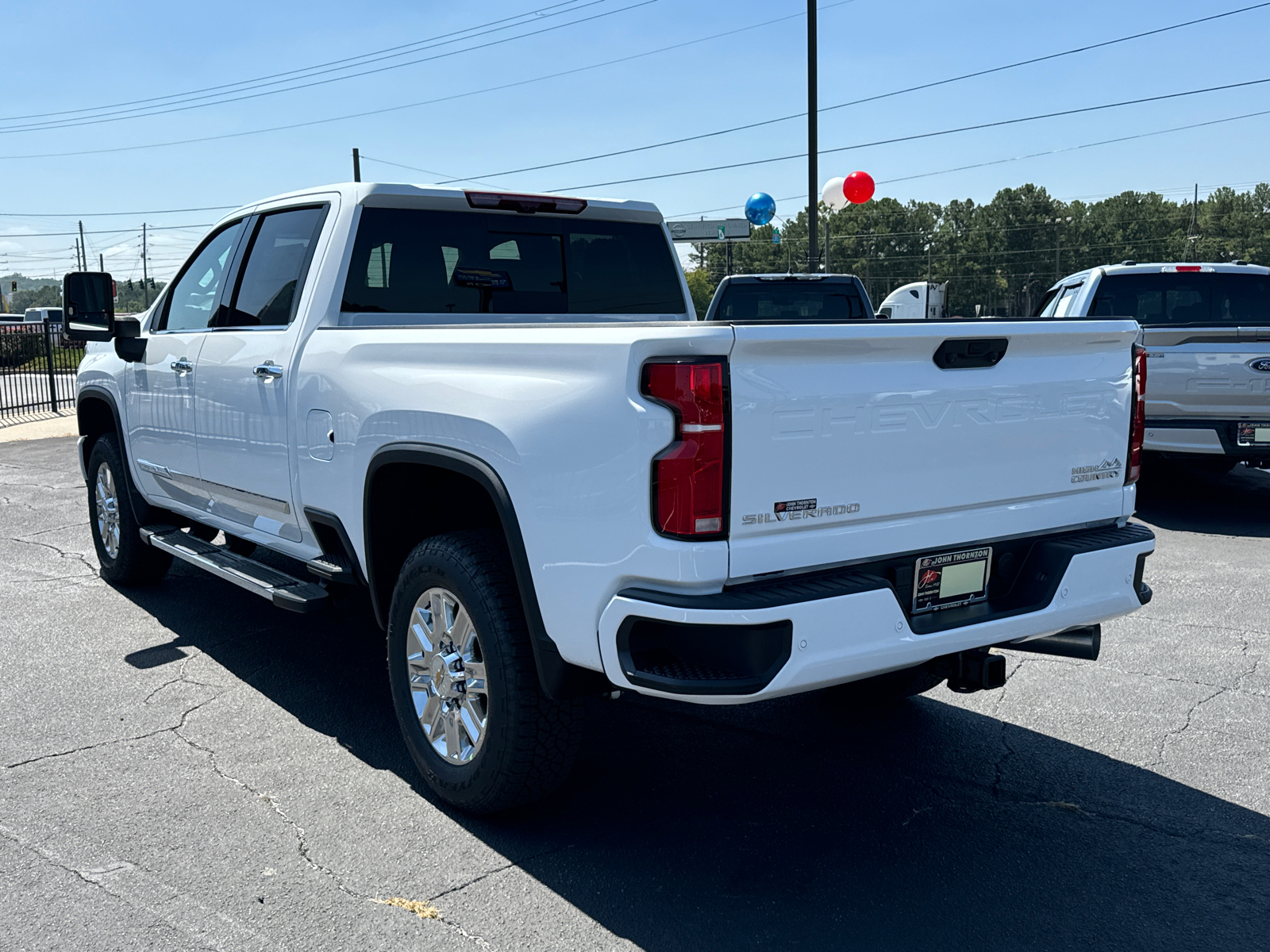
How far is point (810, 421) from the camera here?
2916 millimetres

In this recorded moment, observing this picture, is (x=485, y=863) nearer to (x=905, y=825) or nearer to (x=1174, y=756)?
(x=905, y=825)

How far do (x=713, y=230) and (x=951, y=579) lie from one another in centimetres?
2303

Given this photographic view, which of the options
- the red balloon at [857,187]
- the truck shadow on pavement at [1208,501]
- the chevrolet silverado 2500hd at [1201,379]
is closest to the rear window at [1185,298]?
the chevrolet silverado 2500hd at [1201,379]

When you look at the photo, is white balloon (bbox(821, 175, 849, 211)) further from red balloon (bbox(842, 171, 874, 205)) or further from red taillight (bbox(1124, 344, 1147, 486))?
red taillight (bbox(1124, 344, 1147, 486))

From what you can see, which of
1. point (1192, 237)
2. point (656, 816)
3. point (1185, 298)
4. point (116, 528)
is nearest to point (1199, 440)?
point (1185, 298)

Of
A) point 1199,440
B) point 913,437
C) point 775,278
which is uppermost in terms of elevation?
point 775,278

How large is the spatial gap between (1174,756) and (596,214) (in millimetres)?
3321

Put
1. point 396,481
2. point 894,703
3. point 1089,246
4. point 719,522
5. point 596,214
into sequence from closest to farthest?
point 719,522
point 396,481
point 894,703
point 596,214
point 1089,246

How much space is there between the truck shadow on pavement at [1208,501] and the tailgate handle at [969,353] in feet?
20.2

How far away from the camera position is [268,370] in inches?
177

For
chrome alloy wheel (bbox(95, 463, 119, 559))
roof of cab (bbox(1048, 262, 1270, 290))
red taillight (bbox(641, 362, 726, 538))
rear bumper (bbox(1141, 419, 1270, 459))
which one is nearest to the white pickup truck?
red taillight (bbox(641, 362, 726, 538))

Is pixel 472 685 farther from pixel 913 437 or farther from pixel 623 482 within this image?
pixel 913 437

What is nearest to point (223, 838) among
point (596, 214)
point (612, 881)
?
point (612, 881)

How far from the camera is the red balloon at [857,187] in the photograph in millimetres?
22250
